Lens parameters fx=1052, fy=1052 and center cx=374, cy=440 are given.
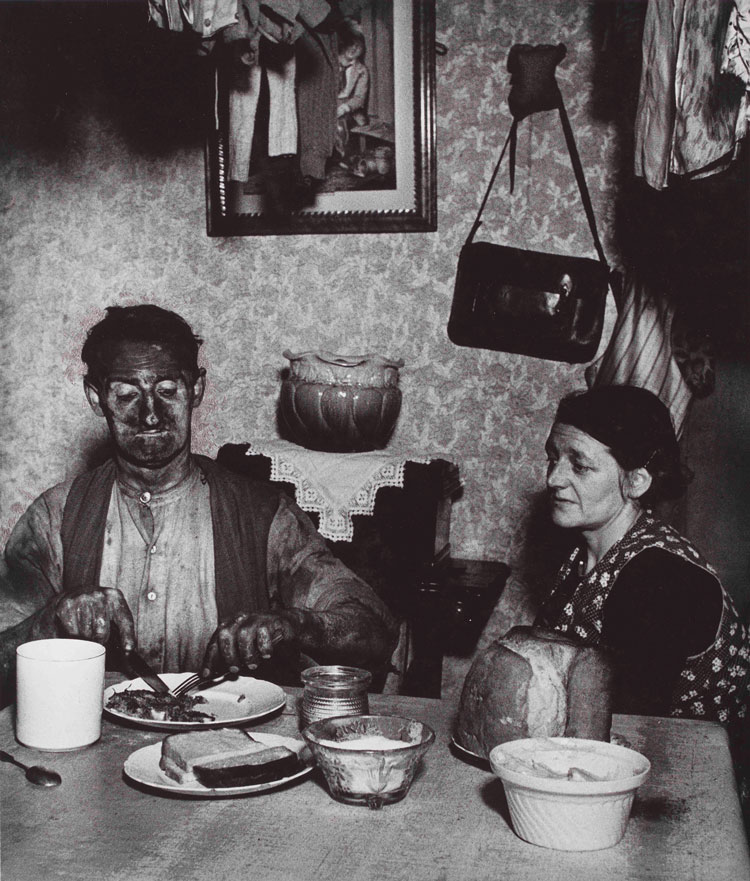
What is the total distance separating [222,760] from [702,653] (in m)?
1.17

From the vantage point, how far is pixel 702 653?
222cm

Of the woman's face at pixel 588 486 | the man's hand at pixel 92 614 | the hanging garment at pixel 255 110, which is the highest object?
the hanging garment at pixel 255 110

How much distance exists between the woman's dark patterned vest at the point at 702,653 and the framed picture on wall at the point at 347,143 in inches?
60.5

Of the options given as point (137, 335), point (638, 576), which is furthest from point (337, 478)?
point (638, 576)

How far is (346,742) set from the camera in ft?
4.97

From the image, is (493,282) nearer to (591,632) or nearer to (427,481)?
(427,481)

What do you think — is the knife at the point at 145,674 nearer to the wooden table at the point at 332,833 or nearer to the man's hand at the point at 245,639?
the man's hand at the point at 245,639

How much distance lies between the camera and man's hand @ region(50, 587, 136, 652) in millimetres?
2002

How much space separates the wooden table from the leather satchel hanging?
2.02m

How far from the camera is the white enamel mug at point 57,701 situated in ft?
5.27

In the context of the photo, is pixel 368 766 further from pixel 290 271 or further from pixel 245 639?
pixel 290 271

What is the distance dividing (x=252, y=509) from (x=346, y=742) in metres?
1.21

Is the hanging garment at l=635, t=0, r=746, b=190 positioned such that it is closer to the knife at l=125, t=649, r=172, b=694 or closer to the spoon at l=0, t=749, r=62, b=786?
the knife at l=125, t=649, r=172, b=694

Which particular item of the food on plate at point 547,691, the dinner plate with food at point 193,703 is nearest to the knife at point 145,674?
the dinner plate with food at point 193,703
